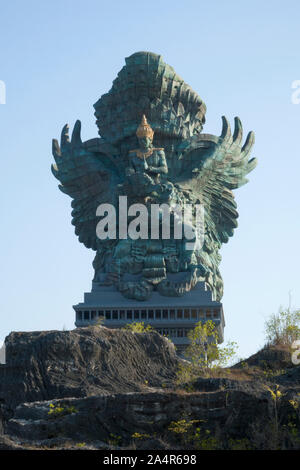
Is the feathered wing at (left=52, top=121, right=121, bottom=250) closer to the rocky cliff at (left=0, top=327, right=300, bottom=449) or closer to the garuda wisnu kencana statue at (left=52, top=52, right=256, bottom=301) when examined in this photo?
the garuda wisnu kencana statue at (left=52, top=52, right=256, bottom=301)

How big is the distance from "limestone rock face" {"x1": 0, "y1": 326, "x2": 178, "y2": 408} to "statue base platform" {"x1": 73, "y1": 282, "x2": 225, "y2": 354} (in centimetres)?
5338

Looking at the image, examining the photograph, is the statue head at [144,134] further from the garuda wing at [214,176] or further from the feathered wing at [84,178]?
Answer: the feathered wing at [84,178]

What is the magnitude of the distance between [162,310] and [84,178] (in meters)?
15.9

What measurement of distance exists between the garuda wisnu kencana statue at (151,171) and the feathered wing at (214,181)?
0.10 m

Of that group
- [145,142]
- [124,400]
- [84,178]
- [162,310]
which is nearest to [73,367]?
[124,400]

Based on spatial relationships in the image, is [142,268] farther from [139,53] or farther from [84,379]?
[84,379]

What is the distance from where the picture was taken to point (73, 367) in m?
51.7

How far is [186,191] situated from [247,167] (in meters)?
8.51

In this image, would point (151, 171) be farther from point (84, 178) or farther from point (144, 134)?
point (84, 178)

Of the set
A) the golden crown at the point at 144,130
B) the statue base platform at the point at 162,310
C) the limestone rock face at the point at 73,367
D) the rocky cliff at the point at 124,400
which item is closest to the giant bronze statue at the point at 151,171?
the golden crown at the point at 144,130

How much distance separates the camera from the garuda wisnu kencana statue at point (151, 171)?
356 ft
